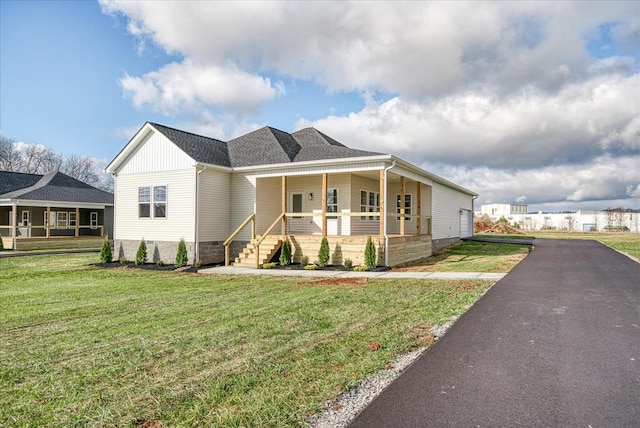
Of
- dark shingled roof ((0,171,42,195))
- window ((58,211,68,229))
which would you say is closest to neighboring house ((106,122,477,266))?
window ((58,211,68,229))

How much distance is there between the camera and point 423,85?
18.2 m

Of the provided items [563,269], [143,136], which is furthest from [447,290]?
[143,136]

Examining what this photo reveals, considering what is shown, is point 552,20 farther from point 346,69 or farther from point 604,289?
point 604,289

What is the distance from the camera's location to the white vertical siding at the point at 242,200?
15.9m

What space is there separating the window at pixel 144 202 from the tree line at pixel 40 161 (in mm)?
41522

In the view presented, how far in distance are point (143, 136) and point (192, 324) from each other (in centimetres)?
1265

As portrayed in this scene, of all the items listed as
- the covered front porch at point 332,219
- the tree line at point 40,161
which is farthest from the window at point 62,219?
the tree line at point 40,161

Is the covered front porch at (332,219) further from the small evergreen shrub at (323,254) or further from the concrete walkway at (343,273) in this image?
the concrete walkway at (343,273)

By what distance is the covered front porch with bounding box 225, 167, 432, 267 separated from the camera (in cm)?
1378

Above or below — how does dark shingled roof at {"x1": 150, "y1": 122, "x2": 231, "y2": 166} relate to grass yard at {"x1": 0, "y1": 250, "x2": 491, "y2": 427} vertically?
above

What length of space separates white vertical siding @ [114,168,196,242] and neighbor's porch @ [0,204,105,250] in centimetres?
1215

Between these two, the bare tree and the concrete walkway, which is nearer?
the concrete walkway

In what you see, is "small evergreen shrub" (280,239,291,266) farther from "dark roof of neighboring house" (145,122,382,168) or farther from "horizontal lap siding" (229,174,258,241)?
"dark roof of neighboring house" (145,122,382,168)

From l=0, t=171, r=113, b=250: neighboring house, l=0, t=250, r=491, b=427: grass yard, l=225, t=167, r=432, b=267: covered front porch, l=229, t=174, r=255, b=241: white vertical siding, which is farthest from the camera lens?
l=0, t=171, r=113, b=250: neighboring house
